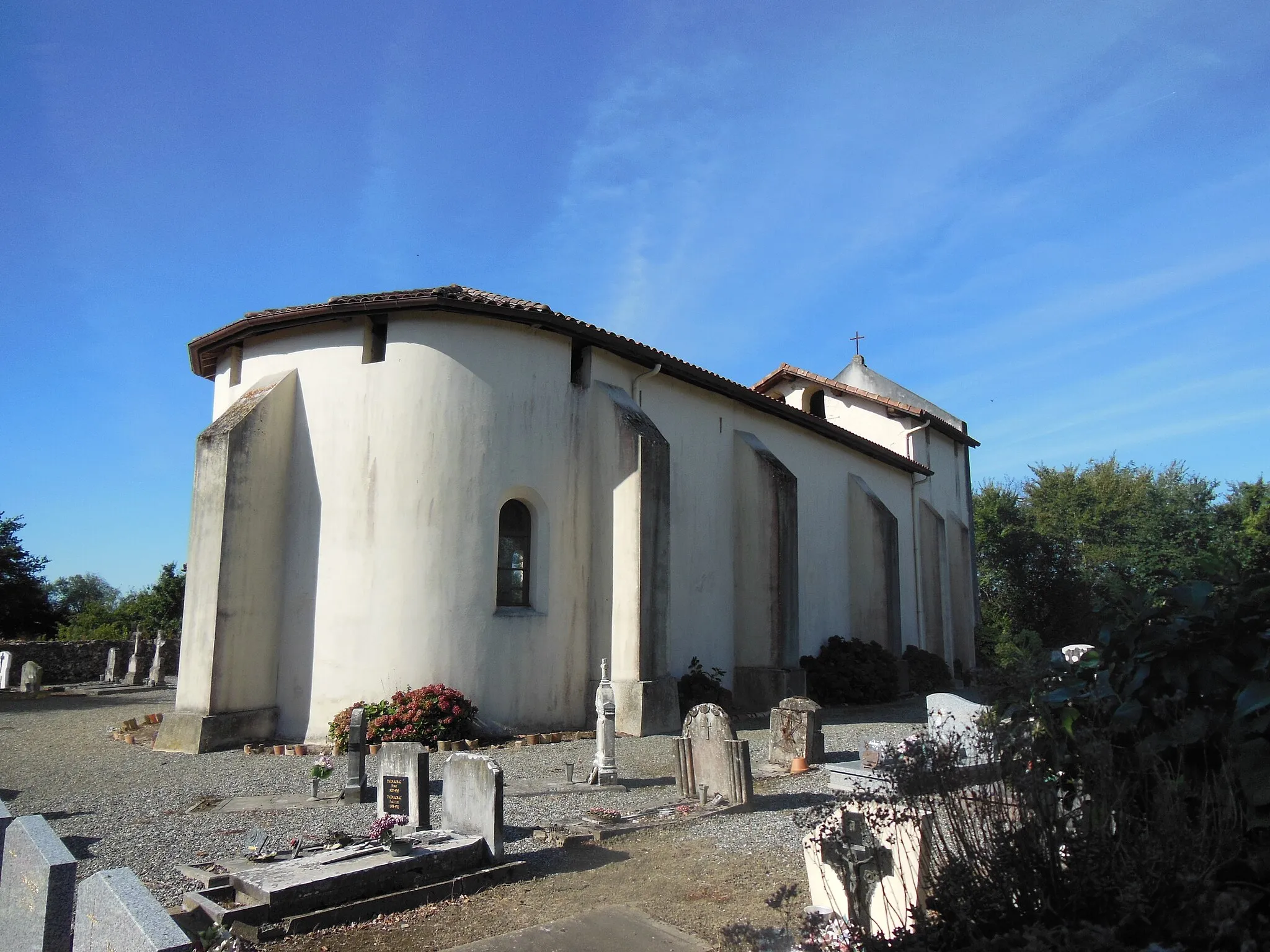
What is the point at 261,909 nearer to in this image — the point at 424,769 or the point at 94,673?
the point at 424,769

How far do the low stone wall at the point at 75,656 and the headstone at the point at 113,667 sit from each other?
1.15ft

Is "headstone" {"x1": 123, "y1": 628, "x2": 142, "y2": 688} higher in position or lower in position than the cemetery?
higher

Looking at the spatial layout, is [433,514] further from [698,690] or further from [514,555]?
[698,690]

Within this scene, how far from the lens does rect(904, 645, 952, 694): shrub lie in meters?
22.4

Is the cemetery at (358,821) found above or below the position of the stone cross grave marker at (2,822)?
below

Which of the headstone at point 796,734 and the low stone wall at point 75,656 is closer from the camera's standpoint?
the headstone at point 796,734

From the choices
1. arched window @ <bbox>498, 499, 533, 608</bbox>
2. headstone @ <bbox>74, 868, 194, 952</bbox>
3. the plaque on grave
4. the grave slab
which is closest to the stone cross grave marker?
headstone @ <bbox>74, 868, 194, 952</bbox>

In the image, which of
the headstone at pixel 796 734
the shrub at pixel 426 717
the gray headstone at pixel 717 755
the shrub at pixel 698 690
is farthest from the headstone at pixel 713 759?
the shrub at pixel 698 690

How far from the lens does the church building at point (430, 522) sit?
12906mm

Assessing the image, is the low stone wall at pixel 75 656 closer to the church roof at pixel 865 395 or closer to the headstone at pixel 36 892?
the church roof at pixel 865 395

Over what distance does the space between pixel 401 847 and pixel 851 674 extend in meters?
14.8

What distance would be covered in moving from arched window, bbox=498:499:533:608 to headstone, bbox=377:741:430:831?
240 inches

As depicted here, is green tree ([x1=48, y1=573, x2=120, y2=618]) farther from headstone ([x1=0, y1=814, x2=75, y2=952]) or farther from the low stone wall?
headstone ([x1=0, y1=814, x2=75, y2=952])

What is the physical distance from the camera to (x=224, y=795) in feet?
31.2
